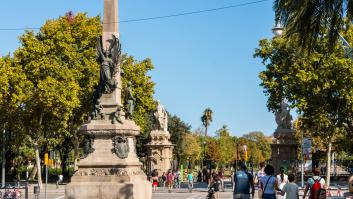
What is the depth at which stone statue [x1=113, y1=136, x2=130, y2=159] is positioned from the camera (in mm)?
20516

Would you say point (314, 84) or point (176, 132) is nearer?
point (314, 84)

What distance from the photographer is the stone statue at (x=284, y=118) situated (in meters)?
42.5

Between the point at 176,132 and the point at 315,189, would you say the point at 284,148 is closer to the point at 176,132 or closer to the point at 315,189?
the point at 315,189

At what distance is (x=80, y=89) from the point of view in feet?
147

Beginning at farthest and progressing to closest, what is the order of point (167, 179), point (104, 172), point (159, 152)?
point (159, 152) < point (167, 179) < point (104, 172)

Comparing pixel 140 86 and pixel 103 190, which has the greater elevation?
pixel 140 86

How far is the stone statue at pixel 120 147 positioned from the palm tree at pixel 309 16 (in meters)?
11.0

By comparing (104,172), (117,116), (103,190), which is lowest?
(103,190)

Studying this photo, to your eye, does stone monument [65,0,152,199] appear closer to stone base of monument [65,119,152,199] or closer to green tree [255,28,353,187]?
stone base of monument [65,119,152,199]

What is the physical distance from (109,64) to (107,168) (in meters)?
3.81

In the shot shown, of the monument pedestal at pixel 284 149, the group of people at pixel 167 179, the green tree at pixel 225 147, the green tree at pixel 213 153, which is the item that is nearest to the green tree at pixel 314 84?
the monument pedestal at pixel 284 149

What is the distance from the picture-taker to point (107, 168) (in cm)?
2039

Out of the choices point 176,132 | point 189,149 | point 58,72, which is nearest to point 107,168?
point 58,72

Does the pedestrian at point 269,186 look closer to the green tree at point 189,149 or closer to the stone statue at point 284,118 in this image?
the stone statue at point 284,118
